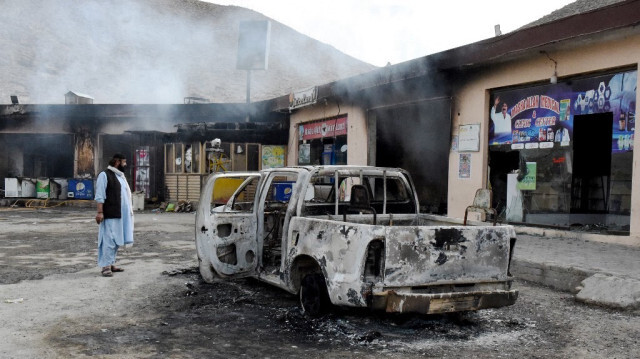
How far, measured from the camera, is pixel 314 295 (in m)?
4.69

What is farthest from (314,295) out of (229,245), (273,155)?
(273,155)

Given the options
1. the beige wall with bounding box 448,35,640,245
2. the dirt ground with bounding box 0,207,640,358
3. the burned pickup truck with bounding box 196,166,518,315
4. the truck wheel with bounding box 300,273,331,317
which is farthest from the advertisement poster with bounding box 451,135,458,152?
the truck wheel with bounding box 300,273,331,317

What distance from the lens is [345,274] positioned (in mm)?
4180

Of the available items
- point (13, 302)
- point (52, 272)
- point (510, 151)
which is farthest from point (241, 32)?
point (13, 302)

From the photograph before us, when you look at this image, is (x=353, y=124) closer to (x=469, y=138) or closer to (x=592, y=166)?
(x=469, y=138)

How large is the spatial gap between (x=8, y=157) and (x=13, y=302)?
21699 mm

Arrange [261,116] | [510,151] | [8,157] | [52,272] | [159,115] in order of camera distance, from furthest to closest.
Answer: [8,157]
[159,115]
[261,116]
[510,151]
[52,272]

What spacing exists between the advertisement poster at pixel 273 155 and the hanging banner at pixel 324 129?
4.19 feet

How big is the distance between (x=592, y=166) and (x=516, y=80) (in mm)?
2608

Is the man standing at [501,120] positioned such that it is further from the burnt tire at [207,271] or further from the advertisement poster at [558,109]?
the burnt tire at [207,271]

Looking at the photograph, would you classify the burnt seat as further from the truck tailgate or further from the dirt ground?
the dirt ground

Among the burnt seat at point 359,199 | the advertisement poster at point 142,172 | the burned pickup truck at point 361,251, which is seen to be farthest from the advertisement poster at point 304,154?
the burnt seat at point 359,199

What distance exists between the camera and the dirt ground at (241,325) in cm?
391

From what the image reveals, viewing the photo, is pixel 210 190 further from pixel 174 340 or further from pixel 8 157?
pixel 8 157
